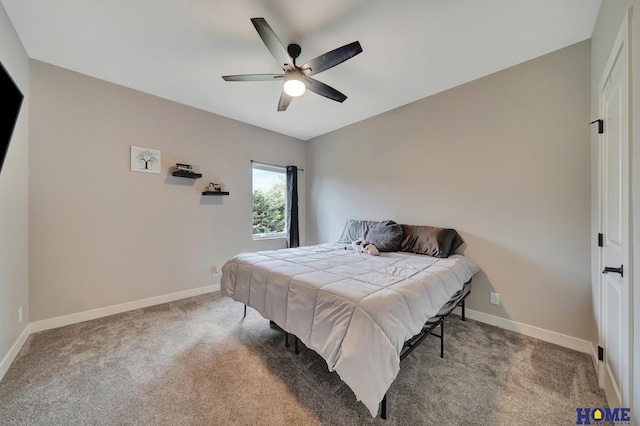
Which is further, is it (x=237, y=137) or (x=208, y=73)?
(x=237, y=137)

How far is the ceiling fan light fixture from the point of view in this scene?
2.05 metres

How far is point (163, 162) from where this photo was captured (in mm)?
3176

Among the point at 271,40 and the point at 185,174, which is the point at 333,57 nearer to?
the point at 271,40

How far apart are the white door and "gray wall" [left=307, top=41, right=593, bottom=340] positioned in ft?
1.55

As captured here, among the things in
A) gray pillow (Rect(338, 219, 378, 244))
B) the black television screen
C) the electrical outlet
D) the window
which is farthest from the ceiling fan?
the electrical outlet

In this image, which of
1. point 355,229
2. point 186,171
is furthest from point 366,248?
point 186,171

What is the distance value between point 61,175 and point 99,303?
1488mm

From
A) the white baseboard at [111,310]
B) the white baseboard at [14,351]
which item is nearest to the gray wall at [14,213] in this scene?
the white baseboard at [14,351]

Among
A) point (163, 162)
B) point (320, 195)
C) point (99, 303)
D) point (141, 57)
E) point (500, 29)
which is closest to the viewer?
point (500, 29)

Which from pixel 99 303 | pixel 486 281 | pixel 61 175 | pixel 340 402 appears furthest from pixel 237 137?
pixel 486 281

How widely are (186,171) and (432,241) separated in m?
3.31

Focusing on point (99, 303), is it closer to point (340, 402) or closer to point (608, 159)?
point (340, 402)

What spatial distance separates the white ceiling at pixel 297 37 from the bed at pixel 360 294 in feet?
6.08

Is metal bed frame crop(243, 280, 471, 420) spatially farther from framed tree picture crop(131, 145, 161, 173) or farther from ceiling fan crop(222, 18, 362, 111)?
framed tree picture crop(131, 145, 161, 173)
